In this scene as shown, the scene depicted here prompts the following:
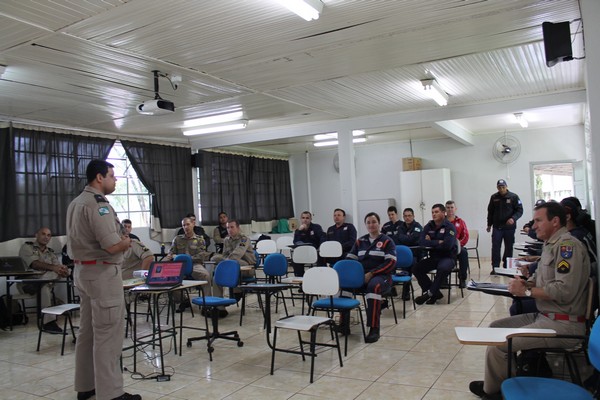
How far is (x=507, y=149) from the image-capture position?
1037cm

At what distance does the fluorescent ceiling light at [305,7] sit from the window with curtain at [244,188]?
6693 millimetres

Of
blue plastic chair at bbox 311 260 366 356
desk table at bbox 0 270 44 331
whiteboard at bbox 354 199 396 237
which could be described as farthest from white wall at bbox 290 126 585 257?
desk table at bbox 0 270 44 331

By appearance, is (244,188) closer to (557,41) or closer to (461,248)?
(461,248)

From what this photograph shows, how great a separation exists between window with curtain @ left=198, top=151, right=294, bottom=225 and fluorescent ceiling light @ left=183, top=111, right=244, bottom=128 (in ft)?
6.66

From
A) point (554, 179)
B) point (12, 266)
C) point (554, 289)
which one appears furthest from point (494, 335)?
point (554, 179)

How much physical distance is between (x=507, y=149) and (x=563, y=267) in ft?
26.8

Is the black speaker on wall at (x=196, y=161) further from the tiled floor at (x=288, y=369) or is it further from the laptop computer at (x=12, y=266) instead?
the tiled floor at (x=288, y=369)

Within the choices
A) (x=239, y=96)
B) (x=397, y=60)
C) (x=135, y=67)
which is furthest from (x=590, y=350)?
(x=239, y=96)

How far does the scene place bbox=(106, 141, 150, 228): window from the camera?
8.54 metres

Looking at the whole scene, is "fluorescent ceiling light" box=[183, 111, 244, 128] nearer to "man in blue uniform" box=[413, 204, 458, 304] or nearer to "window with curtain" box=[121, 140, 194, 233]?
"window with curtain" box=[121, 140, 194, 233]

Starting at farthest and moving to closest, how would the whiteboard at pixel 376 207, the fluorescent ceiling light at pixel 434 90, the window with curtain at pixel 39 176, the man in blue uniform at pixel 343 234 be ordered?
the whiteboard at pixel 376 207 < the man in blue uniform at pixel 343 234 < the window with curtain at pixel 39 176 < the fluorescent ceiling light at pixel 434 90

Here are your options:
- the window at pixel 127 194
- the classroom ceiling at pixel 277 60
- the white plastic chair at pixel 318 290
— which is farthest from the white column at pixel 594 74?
the window at pixel 127 194

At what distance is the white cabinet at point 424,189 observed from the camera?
1056cm

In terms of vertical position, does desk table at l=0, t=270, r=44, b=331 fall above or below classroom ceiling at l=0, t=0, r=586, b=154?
below
